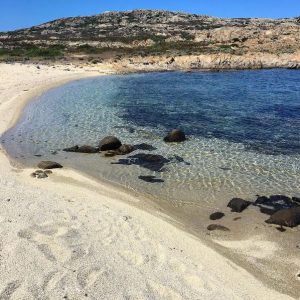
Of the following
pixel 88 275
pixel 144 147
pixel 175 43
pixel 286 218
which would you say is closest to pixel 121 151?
pixel 144 147

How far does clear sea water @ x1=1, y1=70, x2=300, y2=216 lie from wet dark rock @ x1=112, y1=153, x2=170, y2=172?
1.21ft

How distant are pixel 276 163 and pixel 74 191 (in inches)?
325

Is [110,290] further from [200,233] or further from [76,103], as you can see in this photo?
[76,103]

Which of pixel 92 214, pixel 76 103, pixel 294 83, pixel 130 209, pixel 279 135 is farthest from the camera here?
pixel 294 83

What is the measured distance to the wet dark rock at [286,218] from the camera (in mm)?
11438

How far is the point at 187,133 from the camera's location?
2172cm

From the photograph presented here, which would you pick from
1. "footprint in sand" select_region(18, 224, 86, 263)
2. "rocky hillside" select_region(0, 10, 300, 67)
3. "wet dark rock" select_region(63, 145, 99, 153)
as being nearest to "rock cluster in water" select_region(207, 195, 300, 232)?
"footprint in sand" select_region(18, 224, 86, 263)

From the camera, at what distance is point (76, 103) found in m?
30.8

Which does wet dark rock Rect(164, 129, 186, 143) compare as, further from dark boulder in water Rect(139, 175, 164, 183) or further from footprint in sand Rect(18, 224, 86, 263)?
footprint in sand Rect(18, 224, 86, 263)

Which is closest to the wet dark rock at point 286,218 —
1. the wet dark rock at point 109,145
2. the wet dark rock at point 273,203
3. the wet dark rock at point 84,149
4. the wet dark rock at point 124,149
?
the wet dark rock at point 273,203

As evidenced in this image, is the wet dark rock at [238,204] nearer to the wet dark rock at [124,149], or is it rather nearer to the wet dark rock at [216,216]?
the wet dark rock at [216,216]

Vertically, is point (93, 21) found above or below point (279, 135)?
above

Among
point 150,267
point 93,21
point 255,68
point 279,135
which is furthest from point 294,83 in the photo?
point 93,21

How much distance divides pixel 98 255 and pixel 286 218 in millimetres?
5701
